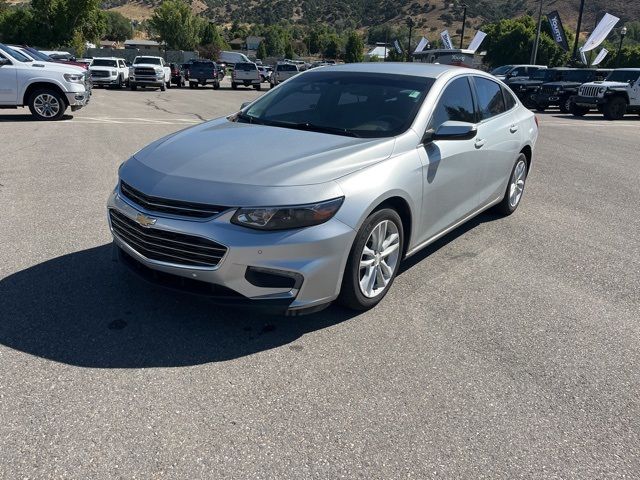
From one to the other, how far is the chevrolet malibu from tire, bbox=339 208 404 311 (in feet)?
0.04

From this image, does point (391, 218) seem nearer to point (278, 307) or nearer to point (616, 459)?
point (278, 307)

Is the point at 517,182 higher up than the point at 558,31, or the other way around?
the point at 558,31

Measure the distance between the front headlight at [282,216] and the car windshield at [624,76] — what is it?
2220cm

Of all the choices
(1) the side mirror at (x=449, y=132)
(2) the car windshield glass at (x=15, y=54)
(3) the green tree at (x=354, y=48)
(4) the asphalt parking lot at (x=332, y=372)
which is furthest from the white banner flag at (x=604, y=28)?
(3) the green tree at (x=354, y=48)

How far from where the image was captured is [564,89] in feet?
82.5

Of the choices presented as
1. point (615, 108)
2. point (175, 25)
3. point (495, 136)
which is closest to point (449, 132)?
point (495, 136)

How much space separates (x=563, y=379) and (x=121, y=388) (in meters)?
2.52

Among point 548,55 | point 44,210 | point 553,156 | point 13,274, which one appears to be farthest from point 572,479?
point 548,55

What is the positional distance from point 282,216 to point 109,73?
2993 centimetres

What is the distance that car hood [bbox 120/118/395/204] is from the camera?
11.6 feet

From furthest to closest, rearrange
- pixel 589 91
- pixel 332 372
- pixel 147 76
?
pixel 147 76, pixel 589 91, pixel 332 372

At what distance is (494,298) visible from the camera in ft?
14.9

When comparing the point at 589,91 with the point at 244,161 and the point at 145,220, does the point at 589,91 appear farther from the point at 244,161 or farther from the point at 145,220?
the point at 145,220

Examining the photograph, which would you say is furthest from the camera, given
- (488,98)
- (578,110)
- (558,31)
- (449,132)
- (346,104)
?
(558,31)
